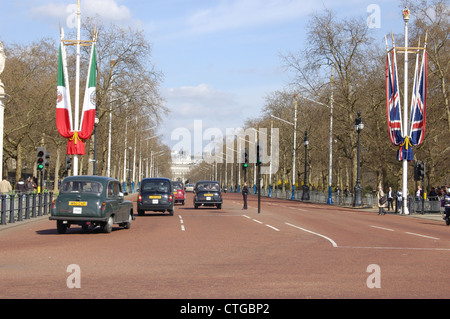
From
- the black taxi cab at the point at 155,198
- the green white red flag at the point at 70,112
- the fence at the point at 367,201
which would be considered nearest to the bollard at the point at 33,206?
the black taxi cab at the point at 155,198

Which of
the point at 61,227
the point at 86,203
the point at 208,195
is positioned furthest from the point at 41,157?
the point at 86,203

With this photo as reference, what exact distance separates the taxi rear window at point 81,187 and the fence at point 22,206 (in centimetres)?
404

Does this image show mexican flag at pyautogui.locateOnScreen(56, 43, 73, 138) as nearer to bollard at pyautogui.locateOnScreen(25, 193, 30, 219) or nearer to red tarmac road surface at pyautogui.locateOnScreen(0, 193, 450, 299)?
bollard at pyautogui.locateOnScreen(25, 193, 30, 219)

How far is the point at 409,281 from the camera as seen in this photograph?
10.6 meters

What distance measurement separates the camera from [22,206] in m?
26.3

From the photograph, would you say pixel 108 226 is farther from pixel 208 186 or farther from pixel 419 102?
pixel 419 102

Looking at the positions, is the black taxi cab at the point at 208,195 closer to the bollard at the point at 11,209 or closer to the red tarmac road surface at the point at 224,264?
the bollard at the point at 11,209

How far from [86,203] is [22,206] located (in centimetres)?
774

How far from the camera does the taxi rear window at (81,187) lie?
20.3m

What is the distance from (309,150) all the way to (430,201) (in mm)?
43121

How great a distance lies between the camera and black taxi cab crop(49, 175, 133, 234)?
A: 64.8 feet

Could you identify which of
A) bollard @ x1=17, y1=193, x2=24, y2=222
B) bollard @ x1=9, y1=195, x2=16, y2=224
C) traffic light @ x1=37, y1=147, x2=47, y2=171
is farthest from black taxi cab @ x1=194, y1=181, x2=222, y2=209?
bollard @ x1=9, y1=195, x2=16, y2=224

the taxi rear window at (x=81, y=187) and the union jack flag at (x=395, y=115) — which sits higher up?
the union jack flag at (x=395, y=115)
